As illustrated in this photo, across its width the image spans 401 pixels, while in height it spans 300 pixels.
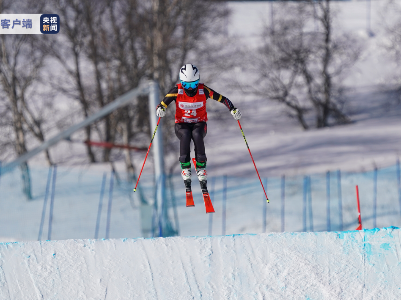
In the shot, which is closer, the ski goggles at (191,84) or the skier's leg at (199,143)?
the ski goggles at (191,84)

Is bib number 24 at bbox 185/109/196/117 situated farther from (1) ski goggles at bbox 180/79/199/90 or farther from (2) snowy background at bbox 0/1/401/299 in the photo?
(2) snowy background at bbox 0/1/401/299

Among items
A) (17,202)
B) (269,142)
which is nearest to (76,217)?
(17,202)

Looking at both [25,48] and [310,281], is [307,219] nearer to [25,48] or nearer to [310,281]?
[310,281]

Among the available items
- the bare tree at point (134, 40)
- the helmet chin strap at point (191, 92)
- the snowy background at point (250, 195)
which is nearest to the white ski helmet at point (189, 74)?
the helmet chin strap at point (191, 92)

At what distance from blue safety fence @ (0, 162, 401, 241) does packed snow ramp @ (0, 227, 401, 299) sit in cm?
531

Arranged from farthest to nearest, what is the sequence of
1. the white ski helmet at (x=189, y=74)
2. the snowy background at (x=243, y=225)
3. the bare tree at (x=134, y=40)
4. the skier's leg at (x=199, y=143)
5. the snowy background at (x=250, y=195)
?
the bare tree at (x=134, y=40), the snowy background at (x=250, y=195), the snowy background at (x=243, y=225), the skier's leg at (x=199, y=143), the white ski helmet at (x=189, y=74)

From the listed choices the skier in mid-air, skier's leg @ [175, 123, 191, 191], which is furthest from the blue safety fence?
the skier in mid-air

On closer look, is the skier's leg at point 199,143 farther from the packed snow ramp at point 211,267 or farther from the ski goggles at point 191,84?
the packed snow ramp at point 211,267

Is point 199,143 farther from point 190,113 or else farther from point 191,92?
point 191,92

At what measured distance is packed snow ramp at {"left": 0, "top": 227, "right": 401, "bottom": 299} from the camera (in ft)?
22.6

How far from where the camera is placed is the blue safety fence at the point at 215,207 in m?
13.6

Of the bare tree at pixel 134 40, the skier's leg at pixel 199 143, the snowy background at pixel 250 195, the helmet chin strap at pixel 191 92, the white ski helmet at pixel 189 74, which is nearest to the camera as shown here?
the white ski helmet at pixel 189 74

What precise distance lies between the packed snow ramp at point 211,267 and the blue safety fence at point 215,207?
531cm

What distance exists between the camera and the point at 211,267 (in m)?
7.28
